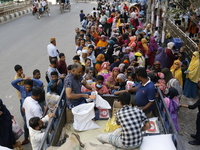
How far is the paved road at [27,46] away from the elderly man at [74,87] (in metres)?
1.74

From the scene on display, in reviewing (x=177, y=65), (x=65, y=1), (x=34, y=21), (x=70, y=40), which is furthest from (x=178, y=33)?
(x=65, y=1)

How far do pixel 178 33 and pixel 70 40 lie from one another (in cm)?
615

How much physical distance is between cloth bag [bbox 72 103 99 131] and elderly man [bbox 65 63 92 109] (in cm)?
15

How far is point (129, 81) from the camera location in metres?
4.65

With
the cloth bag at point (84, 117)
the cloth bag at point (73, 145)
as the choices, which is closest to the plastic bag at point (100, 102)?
the cloth bag at point (84, 117)

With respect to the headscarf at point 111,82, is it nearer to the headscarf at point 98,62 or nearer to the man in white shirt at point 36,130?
the headscarf at point 98,62

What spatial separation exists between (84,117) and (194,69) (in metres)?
3.69

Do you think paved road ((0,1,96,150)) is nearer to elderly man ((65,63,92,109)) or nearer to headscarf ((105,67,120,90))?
elderly man ((65,63,92,109))

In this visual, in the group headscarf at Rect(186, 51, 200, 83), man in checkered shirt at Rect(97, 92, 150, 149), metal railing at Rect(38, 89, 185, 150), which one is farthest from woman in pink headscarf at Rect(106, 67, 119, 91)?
headscarf at Rect(186, 51, 200, 83)

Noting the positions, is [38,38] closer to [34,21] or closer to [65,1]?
[34,21]

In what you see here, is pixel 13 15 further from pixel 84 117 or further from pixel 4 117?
pixel 84 117

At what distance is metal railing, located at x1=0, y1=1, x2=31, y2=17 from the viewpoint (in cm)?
1977

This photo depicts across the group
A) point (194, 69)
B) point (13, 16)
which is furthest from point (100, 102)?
point (13, 16)

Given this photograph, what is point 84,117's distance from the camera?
3668 mm
